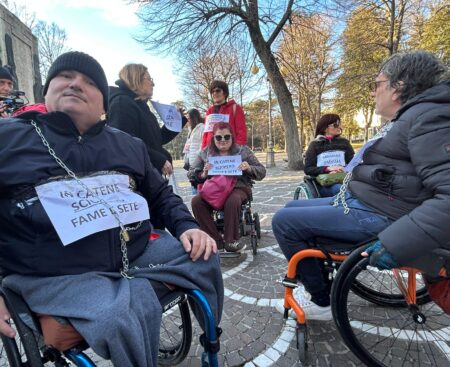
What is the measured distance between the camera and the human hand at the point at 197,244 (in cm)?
149

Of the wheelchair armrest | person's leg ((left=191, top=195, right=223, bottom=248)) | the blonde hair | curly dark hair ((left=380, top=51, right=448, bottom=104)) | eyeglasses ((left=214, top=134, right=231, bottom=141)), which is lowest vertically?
person's leg ((left=191, top=195, right=223, bottom=248))

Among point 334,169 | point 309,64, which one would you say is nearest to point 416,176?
point 334,169

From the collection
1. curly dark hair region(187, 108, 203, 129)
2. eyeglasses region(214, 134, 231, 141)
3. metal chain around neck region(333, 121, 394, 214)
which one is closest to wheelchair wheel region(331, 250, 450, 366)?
metal chain around neck region(333, 121, 394, 214)

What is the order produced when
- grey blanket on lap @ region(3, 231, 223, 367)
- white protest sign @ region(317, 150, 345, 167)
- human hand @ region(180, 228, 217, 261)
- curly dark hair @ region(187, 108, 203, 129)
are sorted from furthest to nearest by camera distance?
curly dark hair @ region(187, 108, 203, 129)
white protest sign @ region(317, 150, 345, 167)
human hand @ region(180, 228, 217, 261)
grey blanket on lap @ region(3, 231, 223, 367)

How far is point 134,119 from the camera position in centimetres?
282

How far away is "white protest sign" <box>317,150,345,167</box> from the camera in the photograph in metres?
3.76

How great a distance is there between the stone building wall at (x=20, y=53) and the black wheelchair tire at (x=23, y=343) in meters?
13.3

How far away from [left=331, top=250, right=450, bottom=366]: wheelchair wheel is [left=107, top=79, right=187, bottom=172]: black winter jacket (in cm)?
206

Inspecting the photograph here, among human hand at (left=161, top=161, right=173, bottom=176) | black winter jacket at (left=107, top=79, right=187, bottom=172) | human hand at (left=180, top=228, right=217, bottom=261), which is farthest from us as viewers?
human hand at (left=161, top=161, right=173, bottom=176)

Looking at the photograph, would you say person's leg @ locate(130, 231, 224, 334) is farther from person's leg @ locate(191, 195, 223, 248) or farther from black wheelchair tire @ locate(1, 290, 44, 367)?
person's leg @ locate(191, 195, 223, 248)

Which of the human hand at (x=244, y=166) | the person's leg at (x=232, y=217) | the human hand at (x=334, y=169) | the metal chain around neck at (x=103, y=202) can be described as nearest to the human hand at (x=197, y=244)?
the metal chain around neck at (x=103, y=202)

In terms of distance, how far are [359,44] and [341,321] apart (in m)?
17.5

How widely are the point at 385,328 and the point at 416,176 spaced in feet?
3.85

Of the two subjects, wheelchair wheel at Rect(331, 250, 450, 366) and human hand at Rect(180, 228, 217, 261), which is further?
wheelchair wheel at Rect(331, 250, 450, 366)
